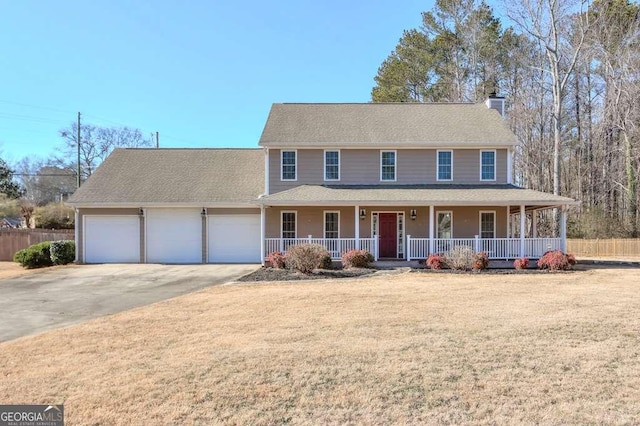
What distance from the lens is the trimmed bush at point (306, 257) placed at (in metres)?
14.8

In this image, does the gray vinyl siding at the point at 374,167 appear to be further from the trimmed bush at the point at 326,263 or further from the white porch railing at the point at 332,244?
the trimmed bush at the point at 326,263

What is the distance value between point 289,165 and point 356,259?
566cm

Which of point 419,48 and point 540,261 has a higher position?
point 419,48

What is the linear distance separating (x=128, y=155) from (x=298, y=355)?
20811 mm

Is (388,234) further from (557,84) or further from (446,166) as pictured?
(557,84)

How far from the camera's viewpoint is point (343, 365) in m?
5.27

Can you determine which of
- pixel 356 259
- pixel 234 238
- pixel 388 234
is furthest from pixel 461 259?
pixel 234 238

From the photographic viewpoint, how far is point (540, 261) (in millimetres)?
15945

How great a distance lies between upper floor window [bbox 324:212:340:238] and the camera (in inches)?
755

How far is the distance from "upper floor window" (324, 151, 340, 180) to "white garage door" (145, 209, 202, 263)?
6.00 metres

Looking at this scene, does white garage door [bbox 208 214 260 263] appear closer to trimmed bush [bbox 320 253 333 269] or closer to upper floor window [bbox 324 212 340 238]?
upper floor window [bbox 324 212 340 238]

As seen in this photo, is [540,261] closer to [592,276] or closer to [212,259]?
[592,276]

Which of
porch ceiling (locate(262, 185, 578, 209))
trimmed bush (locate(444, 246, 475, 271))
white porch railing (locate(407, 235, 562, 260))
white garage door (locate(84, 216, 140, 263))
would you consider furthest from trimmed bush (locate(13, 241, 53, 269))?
trimmed bush (locate(444, 246, 475, 271))

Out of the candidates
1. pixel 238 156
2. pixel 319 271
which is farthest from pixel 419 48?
pixel 319 271
